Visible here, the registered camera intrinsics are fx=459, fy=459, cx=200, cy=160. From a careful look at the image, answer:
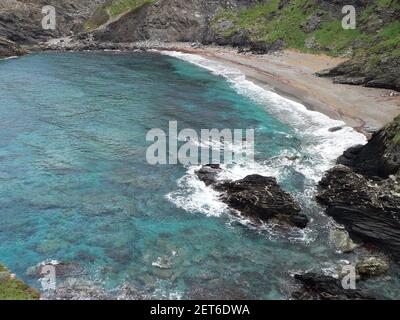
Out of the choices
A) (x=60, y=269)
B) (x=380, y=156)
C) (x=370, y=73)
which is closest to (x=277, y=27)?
(x=370, y=73)

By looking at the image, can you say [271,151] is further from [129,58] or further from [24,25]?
[24,25]

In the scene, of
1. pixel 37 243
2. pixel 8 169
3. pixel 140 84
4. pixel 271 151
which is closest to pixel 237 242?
pixel 37 243

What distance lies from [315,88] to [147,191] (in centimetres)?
3096

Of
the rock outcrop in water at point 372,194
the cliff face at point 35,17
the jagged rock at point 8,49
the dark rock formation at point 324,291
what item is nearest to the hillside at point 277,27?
the cliff face at point 35,17

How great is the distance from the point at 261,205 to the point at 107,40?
78.8 metres

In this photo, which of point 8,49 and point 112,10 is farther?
point 112,10

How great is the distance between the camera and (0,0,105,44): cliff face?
98750mm

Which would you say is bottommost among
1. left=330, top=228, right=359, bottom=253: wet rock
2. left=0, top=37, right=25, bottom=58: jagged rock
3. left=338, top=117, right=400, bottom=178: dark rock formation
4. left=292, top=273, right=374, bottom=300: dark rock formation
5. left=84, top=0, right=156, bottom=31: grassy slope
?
left=292, top=273, right=374, bottom=300: dark rock formation

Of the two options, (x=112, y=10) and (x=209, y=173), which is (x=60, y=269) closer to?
(x=209, y=173)

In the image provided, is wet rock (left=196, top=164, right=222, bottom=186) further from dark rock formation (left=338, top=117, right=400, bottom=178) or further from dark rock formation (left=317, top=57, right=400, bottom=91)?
dark rock formation (left=317, top=57, right=400, bottom=91)

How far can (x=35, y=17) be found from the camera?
10425cm

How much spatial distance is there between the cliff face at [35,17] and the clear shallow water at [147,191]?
4248 cm

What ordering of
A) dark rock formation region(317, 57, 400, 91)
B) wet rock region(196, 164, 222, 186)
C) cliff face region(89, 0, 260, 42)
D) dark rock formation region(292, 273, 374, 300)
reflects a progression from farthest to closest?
cliff face region(89, 0, 260, 42) < dark rock formation region(317, 57, 400, 91) < wet rock region(196, 164, 222, 186) < dark rock formation region(292, 273, 374, 300)

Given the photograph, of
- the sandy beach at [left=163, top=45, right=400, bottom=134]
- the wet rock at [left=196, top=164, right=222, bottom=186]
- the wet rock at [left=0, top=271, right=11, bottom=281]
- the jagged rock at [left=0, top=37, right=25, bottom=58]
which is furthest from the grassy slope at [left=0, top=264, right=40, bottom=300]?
the jagged rock at [left=0, top=37, right=25, bottom=58]
